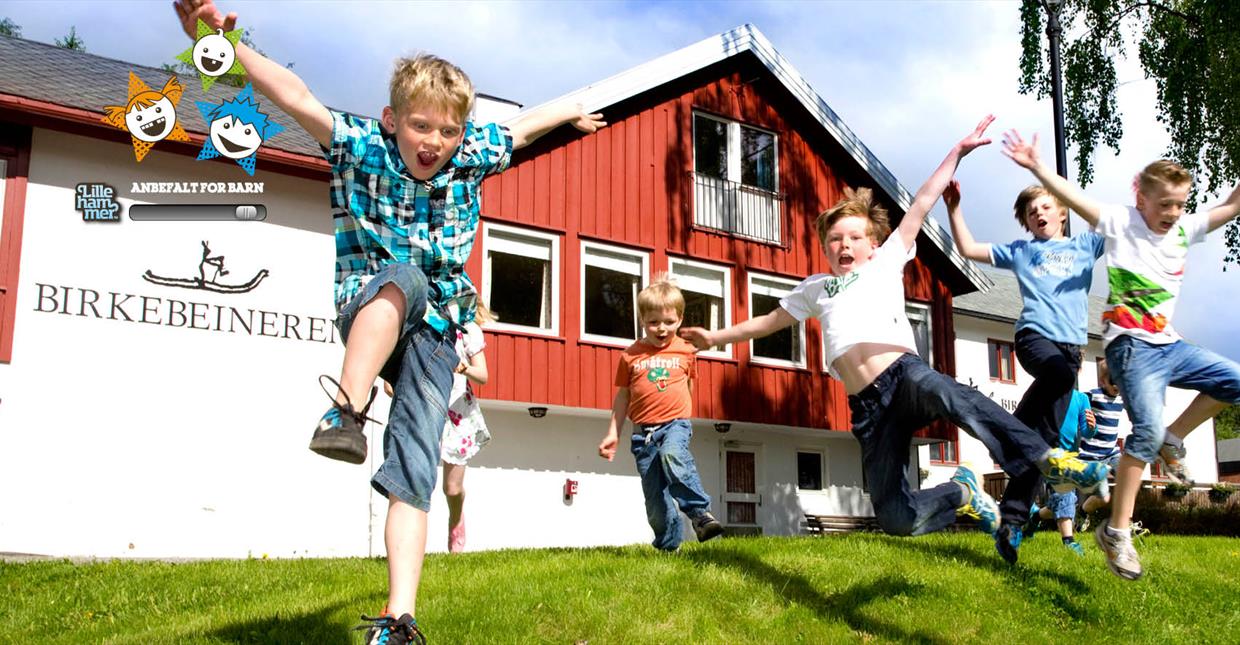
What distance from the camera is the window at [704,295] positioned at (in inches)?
778

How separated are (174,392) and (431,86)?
12.2m

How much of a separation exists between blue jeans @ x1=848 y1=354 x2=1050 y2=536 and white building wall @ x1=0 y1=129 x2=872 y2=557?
11.4 metres

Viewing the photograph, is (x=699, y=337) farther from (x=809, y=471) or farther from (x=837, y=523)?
(x=809, y=471)

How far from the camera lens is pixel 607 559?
286 inches

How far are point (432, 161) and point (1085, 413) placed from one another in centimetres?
711

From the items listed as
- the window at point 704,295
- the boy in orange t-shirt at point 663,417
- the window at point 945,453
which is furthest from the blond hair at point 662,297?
the window at point 945,453

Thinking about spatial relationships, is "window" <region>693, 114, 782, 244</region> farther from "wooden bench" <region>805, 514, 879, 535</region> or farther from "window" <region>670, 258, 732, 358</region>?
"wooden bench" <region>805, 514, 879, 535</region>

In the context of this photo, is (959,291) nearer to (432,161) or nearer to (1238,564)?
(1238,564)

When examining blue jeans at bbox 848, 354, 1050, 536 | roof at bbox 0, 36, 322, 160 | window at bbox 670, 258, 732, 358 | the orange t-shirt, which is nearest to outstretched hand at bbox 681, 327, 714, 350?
blue jeans at bbox 848, 354, 1050, 536

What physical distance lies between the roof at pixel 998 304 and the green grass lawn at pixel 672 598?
944 inches

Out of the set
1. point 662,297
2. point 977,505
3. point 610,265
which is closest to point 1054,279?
point 977,505

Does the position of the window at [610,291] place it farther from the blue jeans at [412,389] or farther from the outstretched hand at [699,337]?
the blue jeans at [412,389]

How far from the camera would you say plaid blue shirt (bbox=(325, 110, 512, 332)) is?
403 cm

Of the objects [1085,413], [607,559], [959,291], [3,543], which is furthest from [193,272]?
[959,291]
